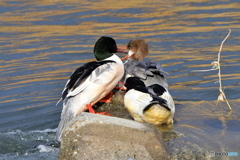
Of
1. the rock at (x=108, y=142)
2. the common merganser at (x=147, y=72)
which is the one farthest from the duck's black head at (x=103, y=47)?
the rock at (x=108, y=142)

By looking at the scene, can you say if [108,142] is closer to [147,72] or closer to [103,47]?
[147,72]

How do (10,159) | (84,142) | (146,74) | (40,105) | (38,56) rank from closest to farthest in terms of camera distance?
1. (84,142)
2. (10,159)
3. (146,74)
4. (40,105)
5. (38,56)

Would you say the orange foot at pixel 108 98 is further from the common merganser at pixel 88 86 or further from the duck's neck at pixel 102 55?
the duck's neck at pixel 102 55

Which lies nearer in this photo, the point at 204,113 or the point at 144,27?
the point at 204,113

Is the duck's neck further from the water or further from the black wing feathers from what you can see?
the water

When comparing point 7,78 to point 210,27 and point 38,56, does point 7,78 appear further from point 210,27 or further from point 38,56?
point 210,27

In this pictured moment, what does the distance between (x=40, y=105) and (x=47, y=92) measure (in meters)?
0.76

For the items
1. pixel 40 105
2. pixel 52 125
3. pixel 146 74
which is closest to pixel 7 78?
pixel 40 105

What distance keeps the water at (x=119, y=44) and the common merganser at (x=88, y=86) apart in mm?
482

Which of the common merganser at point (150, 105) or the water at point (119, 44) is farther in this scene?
the water at point (119, 44)

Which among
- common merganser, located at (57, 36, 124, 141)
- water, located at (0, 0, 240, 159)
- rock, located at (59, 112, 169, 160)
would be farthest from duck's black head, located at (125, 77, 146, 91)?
rock, located at (59, 112, 169, 160)

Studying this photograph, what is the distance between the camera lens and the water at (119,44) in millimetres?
5996

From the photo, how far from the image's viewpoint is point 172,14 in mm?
14383

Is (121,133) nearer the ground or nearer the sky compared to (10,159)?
nearer the sky
